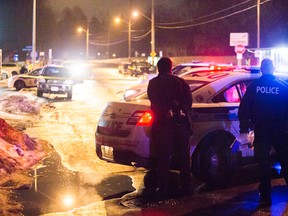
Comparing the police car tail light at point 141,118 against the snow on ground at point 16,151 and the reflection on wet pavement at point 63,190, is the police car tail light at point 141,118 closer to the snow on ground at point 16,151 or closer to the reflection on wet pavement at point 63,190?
the reflection on wet pavement at point 63,190

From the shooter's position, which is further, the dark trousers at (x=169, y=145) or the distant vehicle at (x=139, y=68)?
the distant vehicle at (x=139, y=68)

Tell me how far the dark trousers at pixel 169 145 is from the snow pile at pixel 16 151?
8.13 ft

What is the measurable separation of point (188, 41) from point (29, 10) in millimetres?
35944

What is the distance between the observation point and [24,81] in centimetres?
3067

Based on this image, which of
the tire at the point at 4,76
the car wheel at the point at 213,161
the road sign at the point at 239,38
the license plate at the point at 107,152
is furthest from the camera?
the tire at the point at 4,76

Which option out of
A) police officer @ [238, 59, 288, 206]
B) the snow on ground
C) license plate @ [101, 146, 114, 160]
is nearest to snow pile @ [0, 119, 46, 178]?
the snow on ground

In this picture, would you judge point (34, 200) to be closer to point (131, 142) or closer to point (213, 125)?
point (131, 142)

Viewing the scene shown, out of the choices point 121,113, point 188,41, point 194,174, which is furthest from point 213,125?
point 188,41

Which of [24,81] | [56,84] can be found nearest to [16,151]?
[56,84]

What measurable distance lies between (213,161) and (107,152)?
153 centimetres

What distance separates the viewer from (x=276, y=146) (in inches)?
246

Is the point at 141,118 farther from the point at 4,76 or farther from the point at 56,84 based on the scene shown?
the point at 4,76

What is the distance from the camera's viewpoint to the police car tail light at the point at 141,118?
22.1 ft

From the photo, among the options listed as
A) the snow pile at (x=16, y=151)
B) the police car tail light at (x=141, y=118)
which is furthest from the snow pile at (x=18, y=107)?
the police car tail light at (x=141, y=118)
